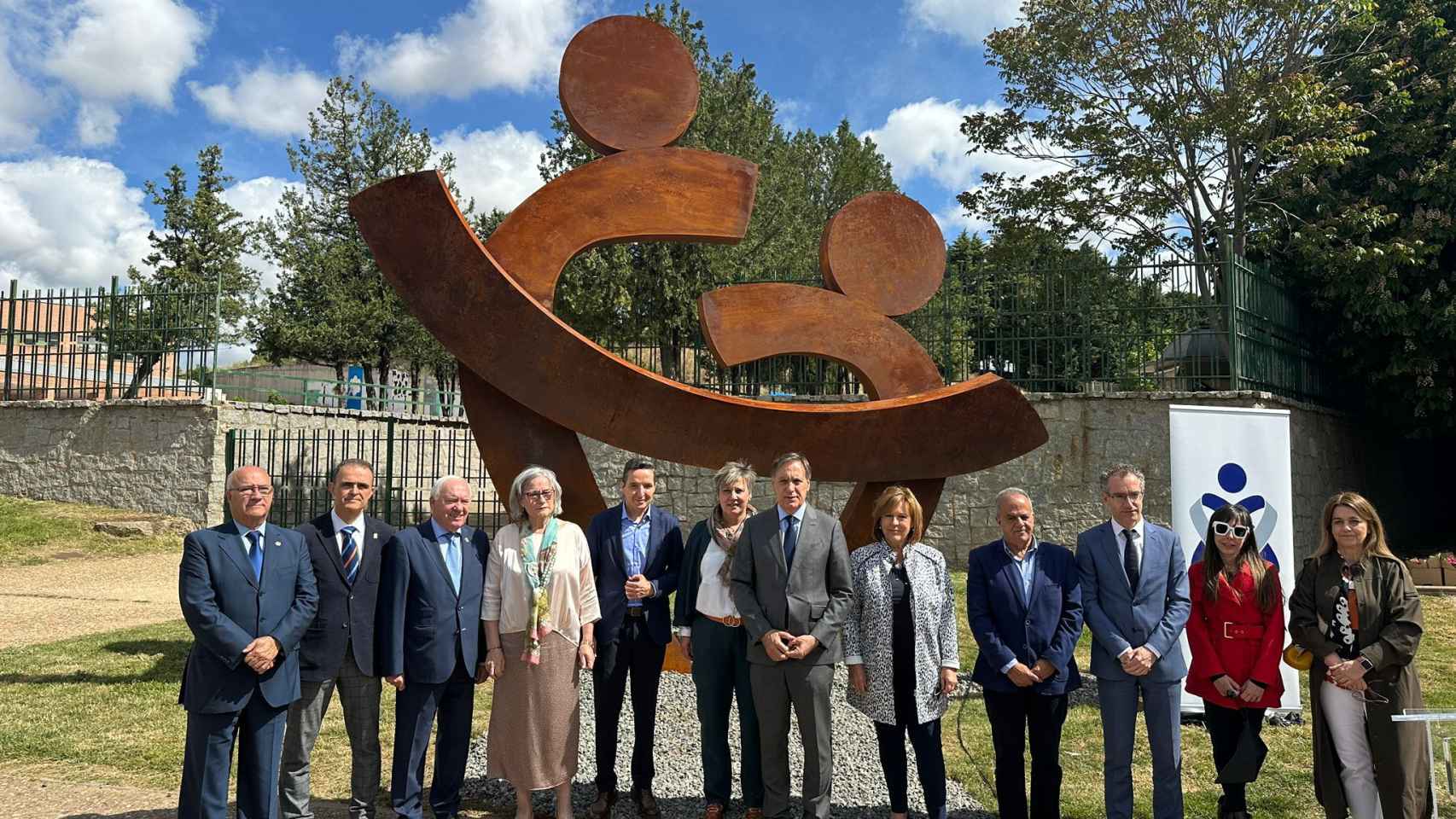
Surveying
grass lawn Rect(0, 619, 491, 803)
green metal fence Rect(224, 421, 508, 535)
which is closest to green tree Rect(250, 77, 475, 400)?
green metal fence Rect(224, 421, 508, 535)

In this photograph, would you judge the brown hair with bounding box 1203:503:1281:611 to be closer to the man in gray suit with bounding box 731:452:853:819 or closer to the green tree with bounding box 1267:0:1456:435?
the man in gray suit with bounding box 731:452:853:819

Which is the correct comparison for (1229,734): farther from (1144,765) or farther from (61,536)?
(61,536)

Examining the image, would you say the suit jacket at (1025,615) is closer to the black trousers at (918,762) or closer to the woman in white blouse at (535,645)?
the black trousers at (918,762)

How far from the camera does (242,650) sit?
138 inches

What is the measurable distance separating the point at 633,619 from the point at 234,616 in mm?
1676

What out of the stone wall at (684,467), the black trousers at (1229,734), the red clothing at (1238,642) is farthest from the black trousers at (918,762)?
the stone wall at (684,467)

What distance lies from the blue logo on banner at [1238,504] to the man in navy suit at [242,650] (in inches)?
193

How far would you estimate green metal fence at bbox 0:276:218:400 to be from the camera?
45.1 ft

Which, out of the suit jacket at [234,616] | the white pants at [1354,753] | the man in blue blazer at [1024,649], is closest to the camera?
the suit jacket at [234,616]

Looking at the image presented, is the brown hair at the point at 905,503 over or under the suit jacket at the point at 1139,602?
over

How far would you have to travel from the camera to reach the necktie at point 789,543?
4.06m

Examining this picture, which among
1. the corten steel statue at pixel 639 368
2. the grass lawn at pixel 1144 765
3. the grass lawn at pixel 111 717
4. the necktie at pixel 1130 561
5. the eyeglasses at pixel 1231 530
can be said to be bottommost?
the grass lawn at pixel 1144 765

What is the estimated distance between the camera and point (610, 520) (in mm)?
4613

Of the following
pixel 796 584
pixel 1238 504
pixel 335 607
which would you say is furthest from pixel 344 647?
pixel 1238 504
